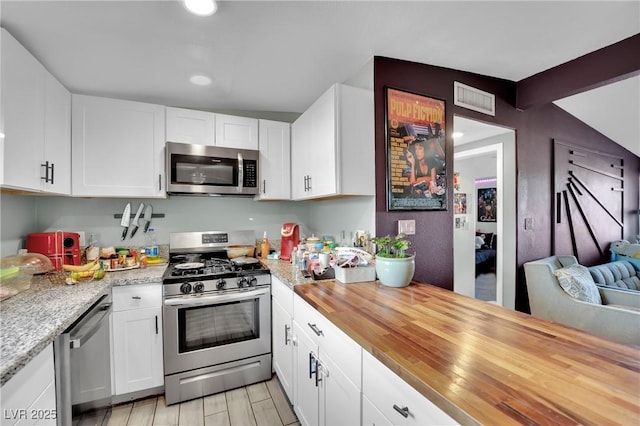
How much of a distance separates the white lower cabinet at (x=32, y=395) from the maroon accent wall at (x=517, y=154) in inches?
69.5

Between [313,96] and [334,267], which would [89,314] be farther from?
[313,96]

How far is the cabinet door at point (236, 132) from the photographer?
248 cm

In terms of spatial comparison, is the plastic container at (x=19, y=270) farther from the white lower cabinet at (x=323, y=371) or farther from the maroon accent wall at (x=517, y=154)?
the maroon accent wall at (x=517, y=154)

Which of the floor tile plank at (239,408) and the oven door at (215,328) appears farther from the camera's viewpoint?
the oven door at (215,328)

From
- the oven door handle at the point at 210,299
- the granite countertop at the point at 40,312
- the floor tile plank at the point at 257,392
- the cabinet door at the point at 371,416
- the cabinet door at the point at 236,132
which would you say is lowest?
the floor tile plank at the point at 257,392

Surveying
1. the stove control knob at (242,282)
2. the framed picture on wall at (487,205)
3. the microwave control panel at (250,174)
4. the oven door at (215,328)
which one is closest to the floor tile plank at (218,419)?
the oven door at (215,328)

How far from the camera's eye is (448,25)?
1.62 metres

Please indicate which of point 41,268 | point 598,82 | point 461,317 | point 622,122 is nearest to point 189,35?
point 41,268

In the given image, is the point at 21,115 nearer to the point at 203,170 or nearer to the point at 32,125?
the point at 32,125

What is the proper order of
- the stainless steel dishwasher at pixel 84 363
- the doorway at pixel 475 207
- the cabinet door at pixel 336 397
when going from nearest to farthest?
the cabinet door at pixel 336 397 → the stainless steel dishwasher at pixel 84 363 → the doorway at pixel 475 207

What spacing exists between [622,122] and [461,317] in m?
3.81

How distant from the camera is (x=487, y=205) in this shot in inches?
285

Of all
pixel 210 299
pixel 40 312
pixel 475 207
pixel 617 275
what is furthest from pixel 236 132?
pixel 617 275

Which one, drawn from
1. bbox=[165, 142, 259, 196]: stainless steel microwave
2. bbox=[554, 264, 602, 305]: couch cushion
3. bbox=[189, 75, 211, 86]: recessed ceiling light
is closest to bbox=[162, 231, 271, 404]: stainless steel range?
bbox=[165, 142, 259, 196]: stainless steel microwave
